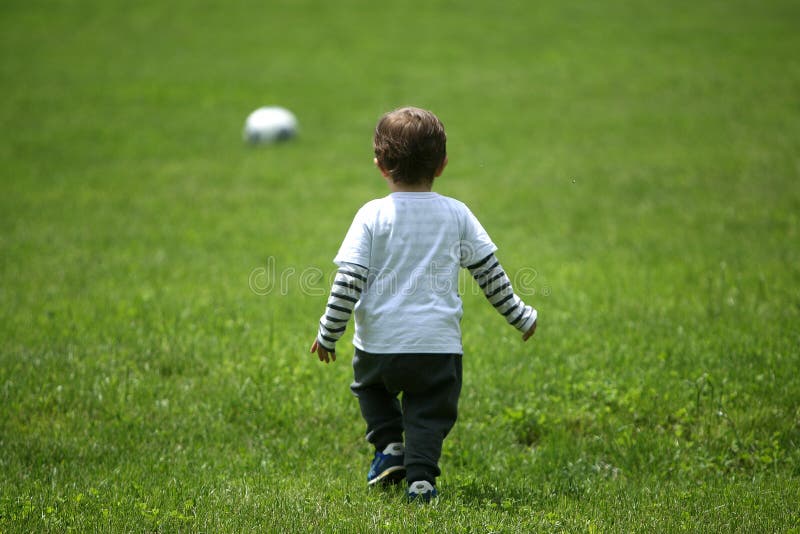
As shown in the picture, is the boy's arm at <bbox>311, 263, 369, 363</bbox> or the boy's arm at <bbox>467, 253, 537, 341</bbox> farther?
the boy's arm at <bbox>467, 253, 537, 341</bbox>

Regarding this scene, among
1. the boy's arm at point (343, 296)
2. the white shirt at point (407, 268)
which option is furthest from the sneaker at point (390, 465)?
the boy's arm at point (343, 296)

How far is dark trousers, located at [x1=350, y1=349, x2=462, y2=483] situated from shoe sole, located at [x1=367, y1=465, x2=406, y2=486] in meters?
0.21

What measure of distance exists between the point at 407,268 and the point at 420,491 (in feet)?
3.91

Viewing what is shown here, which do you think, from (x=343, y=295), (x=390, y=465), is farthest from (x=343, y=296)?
(x=390, y=465)

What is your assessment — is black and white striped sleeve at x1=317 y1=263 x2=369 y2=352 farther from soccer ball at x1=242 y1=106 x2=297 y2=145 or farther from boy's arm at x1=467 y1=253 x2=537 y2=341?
soccer ball at x1=242 y1=106 x2=297 y2=145

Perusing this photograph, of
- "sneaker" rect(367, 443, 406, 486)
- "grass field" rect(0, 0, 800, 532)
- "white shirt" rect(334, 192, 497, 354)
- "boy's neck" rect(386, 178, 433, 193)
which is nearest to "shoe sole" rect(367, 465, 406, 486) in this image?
"sneaker" rect(367, 443, 406, 486)

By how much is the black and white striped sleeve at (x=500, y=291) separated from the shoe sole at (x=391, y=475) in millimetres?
1034

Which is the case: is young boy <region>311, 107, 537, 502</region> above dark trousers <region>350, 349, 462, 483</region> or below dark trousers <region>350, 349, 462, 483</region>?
above

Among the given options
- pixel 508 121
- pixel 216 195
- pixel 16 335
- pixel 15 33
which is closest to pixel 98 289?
pixel 16 335

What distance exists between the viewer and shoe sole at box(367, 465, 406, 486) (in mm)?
4590

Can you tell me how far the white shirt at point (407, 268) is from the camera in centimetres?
427

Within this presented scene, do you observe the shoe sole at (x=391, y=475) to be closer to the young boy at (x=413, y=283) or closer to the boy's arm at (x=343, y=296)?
the young boy at (x=413, y=283)

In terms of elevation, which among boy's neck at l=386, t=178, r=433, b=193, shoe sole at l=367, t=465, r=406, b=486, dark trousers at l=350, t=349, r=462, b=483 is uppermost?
boy's neck at l=386, t=178, r=433, b=193

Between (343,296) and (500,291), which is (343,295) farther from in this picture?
(500,291)
